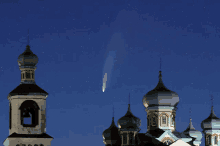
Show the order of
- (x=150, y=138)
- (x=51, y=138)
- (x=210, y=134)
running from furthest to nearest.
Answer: (x=210, y=134)
(x=150, y=138)
(x=51, y=138)

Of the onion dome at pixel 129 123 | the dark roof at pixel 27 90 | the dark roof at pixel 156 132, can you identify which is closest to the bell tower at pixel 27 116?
the dark roof at pixel 27 90

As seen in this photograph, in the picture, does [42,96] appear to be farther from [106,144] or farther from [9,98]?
[106,144]

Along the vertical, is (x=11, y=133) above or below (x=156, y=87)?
below

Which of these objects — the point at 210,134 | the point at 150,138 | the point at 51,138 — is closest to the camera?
the point at 51,138

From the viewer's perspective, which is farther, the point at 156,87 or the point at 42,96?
the point at 156,87

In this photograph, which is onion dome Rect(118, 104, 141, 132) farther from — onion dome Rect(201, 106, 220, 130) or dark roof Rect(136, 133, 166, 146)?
onion dome Rect(201, 106, 220, 130)

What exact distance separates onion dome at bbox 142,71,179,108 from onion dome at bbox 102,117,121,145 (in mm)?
2764

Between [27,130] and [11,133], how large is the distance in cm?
100

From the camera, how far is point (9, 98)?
43969 mm

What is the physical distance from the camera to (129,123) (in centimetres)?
4838

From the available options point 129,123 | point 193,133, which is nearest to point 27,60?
point 129,123

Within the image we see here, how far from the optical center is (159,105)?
5134 cm

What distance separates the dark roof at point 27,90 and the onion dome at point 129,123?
666 centimetres

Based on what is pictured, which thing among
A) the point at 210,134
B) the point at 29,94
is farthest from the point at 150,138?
the point at 29,94
